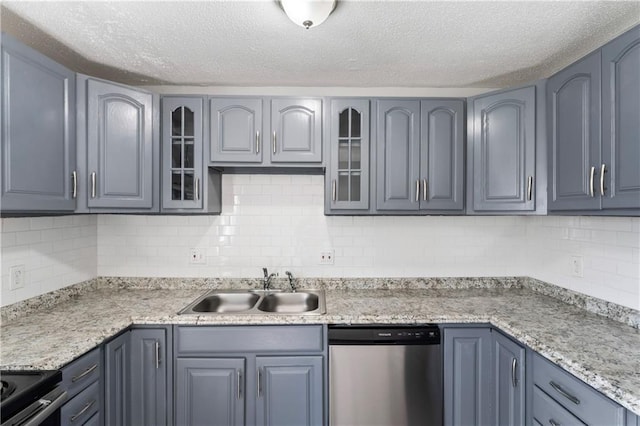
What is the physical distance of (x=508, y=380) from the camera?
1.70 m

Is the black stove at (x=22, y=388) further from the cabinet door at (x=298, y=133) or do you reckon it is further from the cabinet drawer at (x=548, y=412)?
the cabinet drawer at (x=548, y=412)

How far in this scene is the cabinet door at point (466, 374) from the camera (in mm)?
1812

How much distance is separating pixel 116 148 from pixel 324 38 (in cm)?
137

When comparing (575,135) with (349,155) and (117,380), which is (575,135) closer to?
(349,155)

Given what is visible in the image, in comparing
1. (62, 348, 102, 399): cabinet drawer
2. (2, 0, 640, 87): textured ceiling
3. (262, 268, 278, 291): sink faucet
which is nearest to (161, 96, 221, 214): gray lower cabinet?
(2, 0, 640, 87): textured ceiling

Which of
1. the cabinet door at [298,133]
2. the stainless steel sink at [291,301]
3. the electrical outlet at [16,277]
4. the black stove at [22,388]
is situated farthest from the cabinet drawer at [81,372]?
the cabinet door at [298,133]

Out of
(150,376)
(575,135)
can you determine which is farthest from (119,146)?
(575,135)

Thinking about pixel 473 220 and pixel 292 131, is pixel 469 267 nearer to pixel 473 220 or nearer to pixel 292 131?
pixel 473 220

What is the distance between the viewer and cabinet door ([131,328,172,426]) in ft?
5.78

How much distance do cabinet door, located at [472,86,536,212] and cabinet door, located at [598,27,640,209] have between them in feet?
1.57

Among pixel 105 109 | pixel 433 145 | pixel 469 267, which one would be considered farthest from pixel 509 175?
pixel 105 109

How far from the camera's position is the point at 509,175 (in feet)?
6.42

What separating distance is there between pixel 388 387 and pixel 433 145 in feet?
4.96

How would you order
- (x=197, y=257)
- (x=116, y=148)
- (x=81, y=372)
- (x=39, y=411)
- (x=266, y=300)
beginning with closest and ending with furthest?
(x=39, y=411)
(x=81, y=372)
(x=116, y=148)
(x=266, y=300)
(x=197, y=257)
